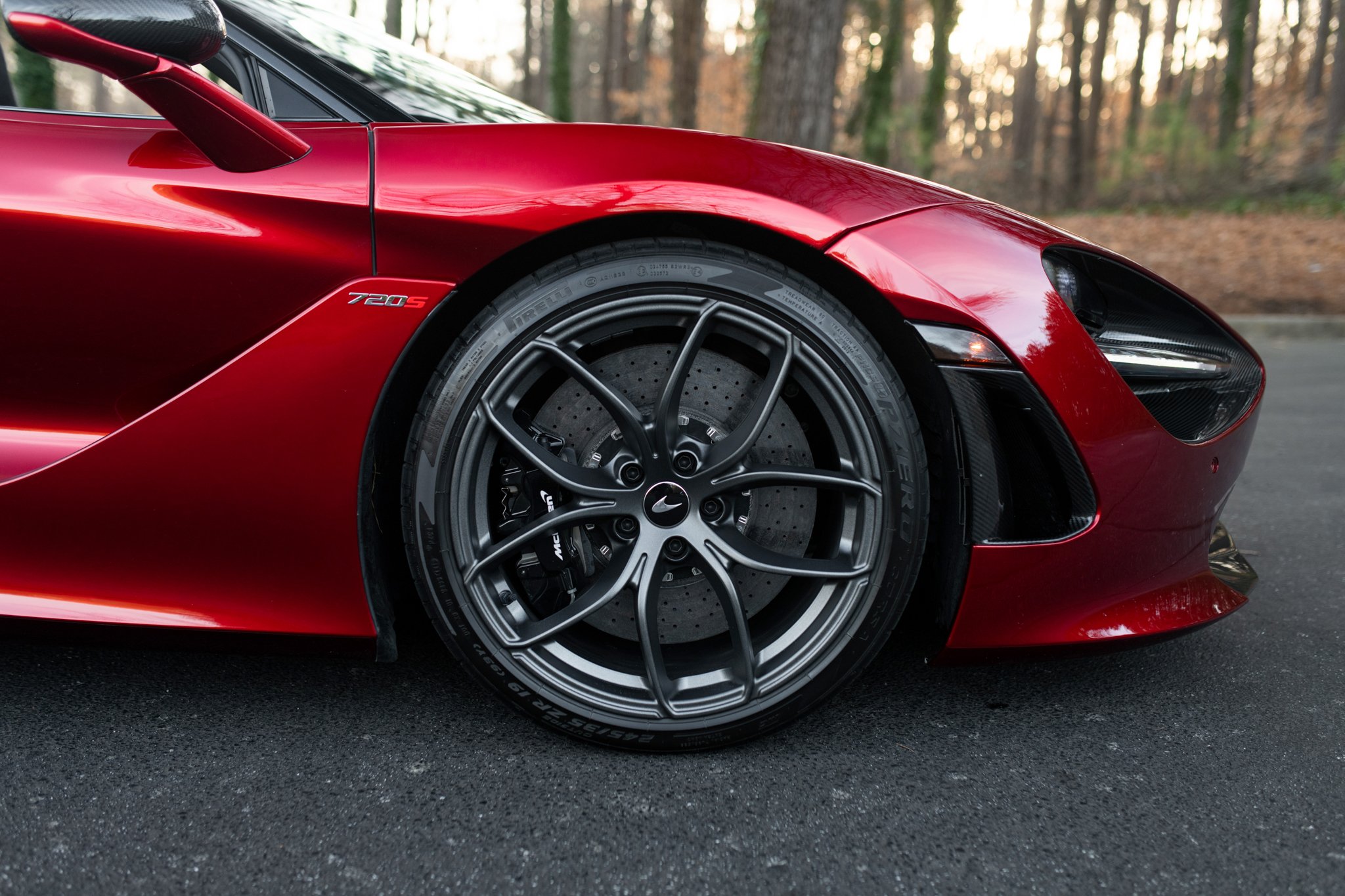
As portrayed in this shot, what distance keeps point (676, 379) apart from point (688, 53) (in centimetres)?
1472

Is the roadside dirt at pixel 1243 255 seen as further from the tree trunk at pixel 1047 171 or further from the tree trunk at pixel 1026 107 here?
the tree trunk at pixel 1026 107

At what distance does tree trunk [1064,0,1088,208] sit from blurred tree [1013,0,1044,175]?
10.1 ft

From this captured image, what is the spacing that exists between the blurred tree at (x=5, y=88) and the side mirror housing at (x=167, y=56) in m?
0.74

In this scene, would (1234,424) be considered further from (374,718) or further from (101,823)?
(101,823)

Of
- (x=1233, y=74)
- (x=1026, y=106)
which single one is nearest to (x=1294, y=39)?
(x=1026, y=106)

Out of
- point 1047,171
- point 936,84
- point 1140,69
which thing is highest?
point 1140,69

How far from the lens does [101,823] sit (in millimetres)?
1365

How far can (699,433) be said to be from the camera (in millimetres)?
1574

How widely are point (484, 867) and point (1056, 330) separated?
44.8 inches

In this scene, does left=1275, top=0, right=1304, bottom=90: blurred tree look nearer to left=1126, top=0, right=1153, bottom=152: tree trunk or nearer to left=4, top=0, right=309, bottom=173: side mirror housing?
left=1126, top=0, right=1153, bottom=152: tree trunk

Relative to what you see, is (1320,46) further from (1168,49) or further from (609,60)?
(609,60)

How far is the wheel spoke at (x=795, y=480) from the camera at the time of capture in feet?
4.92

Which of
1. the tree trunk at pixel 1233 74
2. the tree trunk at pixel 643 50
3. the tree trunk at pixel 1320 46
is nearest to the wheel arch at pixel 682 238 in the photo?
the tree trunk at pixel 1233 74

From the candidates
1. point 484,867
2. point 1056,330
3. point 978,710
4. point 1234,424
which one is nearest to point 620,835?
point 484,867
